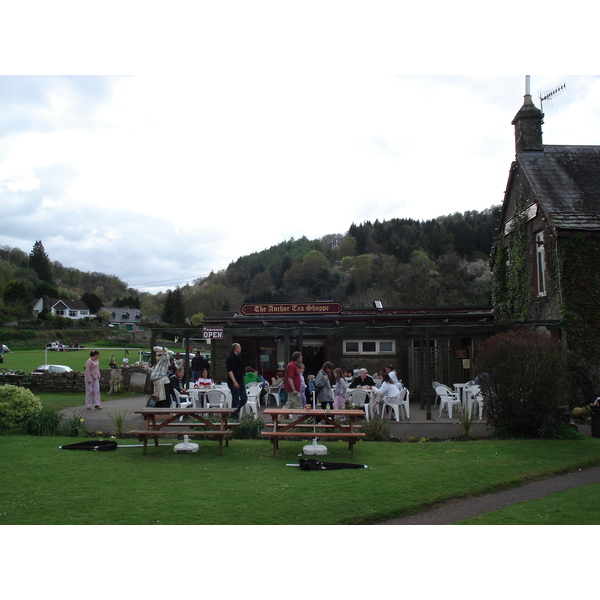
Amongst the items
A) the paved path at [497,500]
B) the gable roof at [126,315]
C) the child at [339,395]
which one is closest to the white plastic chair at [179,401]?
the child at [339,395]

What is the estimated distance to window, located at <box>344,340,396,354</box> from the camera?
773 inches

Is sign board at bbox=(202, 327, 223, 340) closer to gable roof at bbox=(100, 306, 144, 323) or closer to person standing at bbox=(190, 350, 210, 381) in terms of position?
person standing at bbox=(190, 350, 210, 381)

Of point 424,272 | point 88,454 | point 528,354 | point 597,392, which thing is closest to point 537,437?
point 528,354

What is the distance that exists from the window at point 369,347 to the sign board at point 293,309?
146 cm

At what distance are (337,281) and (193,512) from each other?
2768 inches

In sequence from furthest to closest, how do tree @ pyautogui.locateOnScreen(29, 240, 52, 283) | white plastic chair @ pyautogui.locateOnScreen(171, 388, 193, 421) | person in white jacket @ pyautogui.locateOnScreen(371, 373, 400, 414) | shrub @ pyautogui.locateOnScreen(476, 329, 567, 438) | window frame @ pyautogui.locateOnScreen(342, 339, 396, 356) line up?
1. tree @ pyautogui.locateOnScreen(29, 240, 52, 283)
2. window frame @ pyautogui.locateOnScreen(342, 339, 396, 356)
3. person in white jacket @ pyautogui.locateOnScreen(371, 373, 400, 414)
4. white plastic chair @ pyautogui.locateOnScreen(171, 388, 193, 421)
5. shrub @ pyautogui.locateOnScreen(476, 329, 567, 438)

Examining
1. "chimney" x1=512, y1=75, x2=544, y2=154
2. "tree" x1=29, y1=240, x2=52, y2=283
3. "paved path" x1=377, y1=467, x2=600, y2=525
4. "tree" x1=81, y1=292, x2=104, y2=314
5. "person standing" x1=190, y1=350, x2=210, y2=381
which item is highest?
"tree" x1=29, y1=240, x2=52, y2=283

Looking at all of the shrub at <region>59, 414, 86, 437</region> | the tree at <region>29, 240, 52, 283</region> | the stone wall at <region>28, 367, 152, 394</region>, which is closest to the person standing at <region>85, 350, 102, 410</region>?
the shrub at <region>59, 414, 86, 437</region>

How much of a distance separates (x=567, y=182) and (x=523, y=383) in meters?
10.1

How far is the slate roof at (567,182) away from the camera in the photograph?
1555 cm

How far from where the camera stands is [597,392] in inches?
576

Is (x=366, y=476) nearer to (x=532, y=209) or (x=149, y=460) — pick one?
(x=149, y=460)

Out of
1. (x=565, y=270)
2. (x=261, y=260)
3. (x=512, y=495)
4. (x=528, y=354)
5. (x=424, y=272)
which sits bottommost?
(x=512, y=495)

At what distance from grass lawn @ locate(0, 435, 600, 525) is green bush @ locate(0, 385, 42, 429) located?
113 cm
